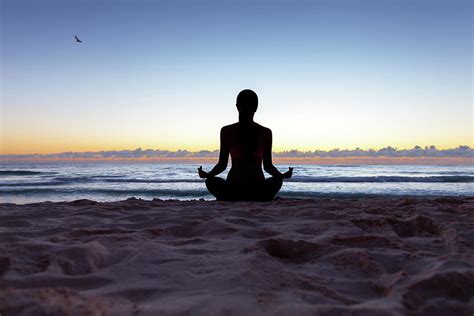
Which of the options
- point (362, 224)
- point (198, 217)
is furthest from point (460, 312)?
point (198, 217)

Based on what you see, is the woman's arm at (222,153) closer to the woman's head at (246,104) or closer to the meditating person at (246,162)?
the meditating person at (246,162)

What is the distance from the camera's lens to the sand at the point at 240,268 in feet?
4.50

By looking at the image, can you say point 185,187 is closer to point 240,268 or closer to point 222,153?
point 222,153

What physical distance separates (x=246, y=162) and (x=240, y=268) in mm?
3192

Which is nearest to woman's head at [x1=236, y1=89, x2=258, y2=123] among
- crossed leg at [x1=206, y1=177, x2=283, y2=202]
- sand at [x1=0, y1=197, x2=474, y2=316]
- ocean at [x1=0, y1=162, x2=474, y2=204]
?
crossed leg at [x1=206, y1=177, x2=283, y2=202]

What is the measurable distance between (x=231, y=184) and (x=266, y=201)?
1.86ft

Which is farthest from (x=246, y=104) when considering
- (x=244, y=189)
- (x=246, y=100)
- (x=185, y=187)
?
(x=185, y=187)

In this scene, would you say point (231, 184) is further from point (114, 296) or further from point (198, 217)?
point (114, 296)

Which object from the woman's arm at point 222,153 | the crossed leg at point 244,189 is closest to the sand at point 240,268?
the crossed leg at point 244,189

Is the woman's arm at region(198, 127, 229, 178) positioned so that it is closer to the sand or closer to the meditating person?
the meditating person

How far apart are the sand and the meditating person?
1790 mm

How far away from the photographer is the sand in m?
1.37

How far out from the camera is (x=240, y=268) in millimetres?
1750

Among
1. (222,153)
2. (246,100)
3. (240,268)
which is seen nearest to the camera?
(240,268)
